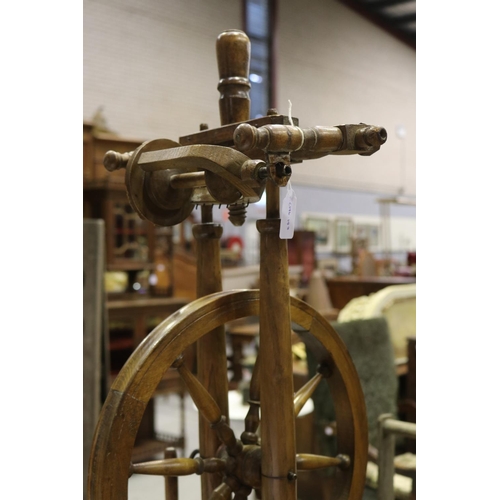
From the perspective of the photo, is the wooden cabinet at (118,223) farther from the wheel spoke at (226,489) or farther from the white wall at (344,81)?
the white wall at (344,81)

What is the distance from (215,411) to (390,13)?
1113 cm

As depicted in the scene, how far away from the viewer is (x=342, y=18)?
1027cm

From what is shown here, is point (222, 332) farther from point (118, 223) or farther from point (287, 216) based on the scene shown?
point (118, 223)

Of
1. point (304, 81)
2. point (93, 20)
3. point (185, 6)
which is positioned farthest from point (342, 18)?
point (93, 20)

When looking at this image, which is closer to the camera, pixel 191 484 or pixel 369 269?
pixel 191 484

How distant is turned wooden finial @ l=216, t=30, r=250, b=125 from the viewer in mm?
1137

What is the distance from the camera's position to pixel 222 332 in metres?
1.19

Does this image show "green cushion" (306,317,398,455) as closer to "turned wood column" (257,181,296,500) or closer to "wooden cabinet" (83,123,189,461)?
"turned wood column" (257,181,296,500)

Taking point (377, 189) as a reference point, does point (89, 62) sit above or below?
above

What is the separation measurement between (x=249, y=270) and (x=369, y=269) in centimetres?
174

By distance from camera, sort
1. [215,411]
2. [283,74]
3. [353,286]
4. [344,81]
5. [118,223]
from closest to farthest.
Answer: [215,411]
[118,223]
[353,286]
[283,74]
[344,81]

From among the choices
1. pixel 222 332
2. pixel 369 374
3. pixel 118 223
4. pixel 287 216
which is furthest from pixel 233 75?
pixel 118 223
